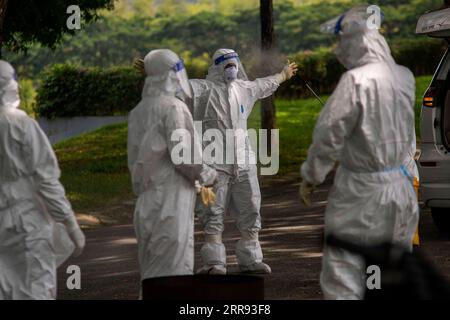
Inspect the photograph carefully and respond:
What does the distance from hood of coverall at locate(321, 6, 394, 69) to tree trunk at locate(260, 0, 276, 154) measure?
1350 centimetres

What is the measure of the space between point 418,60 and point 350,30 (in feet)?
97.9

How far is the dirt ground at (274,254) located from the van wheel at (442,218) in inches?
4.7

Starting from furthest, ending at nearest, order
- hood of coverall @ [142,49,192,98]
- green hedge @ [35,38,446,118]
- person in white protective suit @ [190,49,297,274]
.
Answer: green hedge @ [35,38,446,118] → person in white protective suit @ [190,49,297,274] → hood of coverall @ [142,49,192,98]

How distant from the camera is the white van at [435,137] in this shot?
12461 millimetres

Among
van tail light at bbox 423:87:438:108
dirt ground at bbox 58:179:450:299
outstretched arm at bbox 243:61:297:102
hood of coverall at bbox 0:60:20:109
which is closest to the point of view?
hood of coverall at bbox 0:60:20:109

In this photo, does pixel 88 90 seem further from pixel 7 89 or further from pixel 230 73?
pixel 7 89

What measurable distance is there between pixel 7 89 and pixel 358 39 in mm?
2131

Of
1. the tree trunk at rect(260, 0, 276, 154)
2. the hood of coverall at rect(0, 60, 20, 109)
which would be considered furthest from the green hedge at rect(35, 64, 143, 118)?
the hood of coverall at rect(0, 60, 20, 109)

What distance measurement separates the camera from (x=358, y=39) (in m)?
7.97

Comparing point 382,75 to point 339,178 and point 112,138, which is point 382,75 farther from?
point 112,138

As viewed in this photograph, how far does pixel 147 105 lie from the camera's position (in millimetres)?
8711

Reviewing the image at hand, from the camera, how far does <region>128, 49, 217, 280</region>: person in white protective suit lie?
28.2 feet

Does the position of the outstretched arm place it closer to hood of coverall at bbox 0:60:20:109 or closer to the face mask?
the face mask
